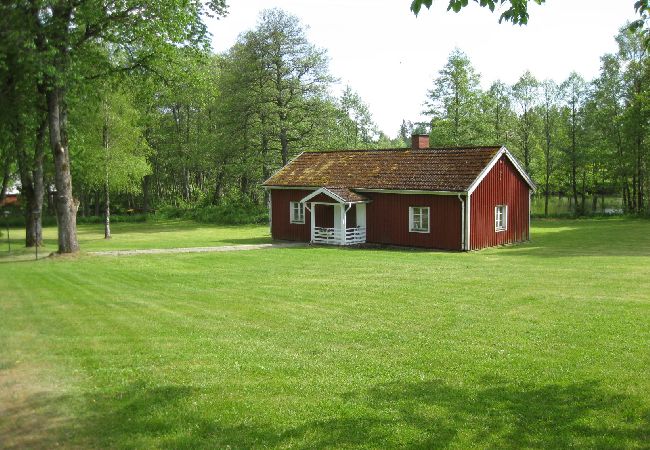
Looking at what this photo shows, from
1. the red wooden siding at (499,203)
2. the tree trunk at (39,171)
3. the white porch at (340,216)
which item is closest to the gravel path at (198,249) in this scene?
the white porch at (340,216)

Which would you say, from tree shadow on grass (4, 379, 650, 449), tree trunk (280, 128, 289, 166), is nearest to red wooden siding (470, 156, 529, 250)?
tree shadow on grass (4, 379, 650, 449)

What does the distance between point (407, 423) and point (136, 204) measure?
71.4 m

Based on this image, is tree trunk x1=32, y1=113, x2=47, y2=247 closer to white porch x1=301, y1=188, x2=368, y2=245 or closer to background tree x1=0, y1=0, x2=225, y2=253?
background tree x1=0, y1=0, x2=225, y2=253

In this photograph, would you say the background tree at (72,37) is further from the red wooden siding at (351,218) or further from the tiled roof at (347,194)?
the red wooden siding at (351,218)

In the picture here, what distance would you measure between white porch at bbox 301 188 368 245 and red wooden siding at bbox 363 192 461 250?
1.50 feet

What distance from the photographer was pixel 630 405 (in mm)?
6840

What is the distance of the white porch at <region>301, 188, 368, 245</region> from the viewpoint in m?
30.5

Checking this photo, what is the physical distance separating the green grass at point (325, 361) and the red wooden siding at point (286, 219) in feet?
52.0

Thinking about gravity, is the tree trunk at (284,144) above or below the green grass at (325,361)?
above

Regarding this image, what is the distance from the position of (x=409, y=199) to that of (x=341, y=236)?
3.83 meters

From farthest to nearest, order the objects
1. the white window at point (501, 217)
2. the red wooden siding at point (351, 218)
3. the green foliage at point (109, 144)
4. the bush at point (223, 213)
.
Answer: the bush at point (223, 213), the green foliage at point (109, 144), the red wooden siding at point (351, 218), the white window at point (501, 217)

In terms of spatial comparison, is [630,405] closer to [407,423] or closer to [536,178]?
[407,423]

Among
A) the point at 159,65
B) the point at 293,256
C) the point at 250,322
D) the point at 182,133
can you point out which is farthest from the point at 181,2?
the point at 182,133

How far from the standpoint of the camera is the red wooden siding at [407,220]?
28.1m
